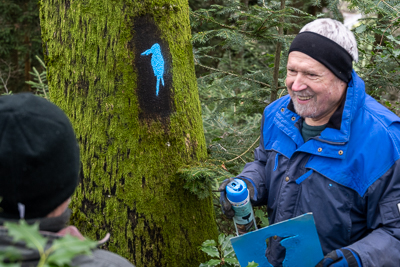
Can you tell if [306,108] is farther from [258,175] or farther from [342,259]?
[342,259]

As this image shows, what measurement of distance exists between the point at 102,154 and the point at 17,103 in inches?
46.1

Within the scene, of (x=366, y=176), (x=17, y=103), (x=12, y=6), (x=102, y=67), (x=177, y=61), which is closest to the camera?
(x=17, y=103)

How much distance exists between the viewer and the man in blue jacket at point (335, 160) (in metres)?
1.86

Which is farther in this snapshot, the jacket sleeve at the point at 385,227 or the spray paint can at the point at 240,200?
the spray paint can at the point at 240,200

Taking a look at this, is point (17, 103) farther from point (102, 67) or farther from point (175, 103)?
point (175, 103)

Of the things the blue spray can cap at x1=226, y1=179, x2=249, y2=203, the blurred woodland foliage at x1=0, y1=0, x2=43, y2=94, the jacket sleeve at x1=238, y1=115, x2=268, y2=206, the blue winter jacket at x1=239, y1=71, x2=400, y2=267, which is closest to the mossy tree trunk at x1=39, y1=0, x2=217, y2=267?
the blue spray can cap at x1=226, y1=179, x2=249, y2=203

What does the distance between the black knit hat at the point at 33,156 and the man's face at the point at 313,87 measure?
153 centimetres

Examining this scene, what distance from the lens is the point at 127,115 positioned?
2197 mm

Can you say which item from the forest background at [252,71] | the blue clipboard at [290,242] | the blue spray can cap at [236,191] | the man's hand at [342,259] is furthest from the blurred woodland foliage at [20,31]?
the man's hand at [342,259]

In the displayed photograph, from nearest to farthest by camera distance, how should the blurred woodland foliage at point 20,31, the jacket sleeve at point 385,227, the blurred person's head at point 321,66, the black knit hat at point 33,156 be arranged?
the black knit hat at point 33,156 → the jacket sleeve at point 385,227 → the blurred person's head at point 321,66 → the blurred woodland foliage at point 20,31

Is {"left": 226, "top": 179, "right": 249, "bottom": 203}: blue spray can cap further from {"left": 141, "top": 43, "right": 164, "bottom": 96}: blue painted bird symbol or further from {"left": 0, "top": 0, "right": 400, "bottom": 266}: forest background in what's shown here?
{"left": 141, "top": 43, "right": 164, "bottom": 96}: blue painted bird symbol

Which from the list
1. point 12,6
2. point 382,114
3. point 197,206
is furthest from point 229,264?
point 12,6

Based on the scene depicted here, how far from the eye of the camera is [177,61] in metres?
2.34

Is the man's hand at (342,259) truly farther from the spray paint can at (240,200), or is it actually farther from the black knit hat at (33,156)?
the black knit hat at (33,156)
